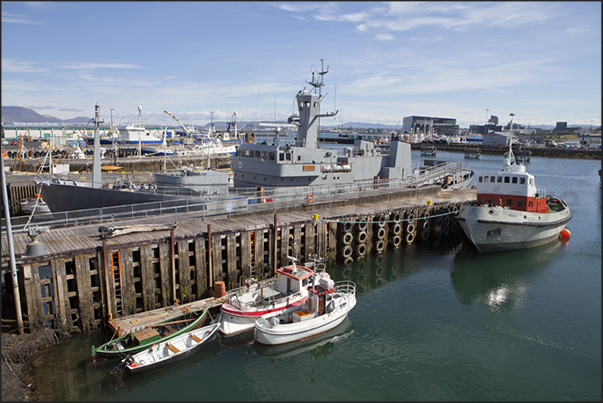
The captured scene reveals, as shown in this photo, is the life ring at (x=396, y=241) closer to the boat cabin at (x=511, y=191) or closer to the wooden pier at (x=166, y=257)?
the wooden pier at (x=166, y=257)

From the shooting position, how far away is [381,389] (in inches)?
627

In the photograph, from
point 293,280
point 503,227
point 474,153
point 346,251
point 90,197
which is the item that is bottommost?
point 346,251

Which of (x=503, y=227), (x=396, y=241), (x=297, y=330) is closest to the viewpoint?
(x=297, y=330)

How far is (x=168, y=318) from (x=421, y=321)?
1351 centimetres

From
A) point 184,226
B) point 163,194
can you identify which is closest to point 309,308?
point 184,226

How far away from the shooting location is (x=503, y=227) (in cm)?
3312

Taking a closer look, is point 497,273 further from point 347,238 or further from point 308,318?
point 308,318

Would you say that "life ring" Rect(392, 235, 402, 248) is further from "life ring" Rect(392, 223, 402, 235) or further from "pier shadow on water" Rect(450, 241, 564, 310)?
"pier shadow on water" Rect(450, 241, 564, 310)

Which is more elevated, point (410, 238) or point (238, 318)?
point (410, 238)

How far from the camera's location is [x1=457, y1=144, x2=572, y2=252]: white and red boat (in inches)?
1282

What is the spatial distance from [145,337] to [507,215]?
29336 millimetres

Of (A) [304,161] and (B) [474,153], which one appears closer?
(A) [304,161]

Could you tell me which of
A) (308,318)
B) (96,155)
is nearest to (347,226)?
(308,318)

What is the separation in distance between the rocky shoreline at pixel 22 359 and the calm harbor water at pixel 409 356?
0.38 m
